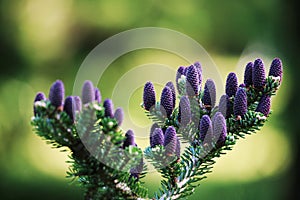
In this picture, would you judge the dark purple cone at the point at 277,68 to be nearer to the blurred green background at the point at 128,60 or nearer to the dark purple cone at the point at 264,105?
the dark purple cone at the point at 264,105

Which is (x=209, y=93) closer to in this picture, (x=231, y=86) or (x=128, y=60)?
(x=231, y=86)

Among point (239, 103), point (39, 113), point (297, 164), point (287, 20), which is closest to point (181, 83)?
point (239, 103)

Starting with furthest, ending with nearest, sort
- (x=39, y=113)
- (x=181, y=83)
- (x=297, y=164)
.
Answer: (x=297, y=164) → (x=181, y=83) → (x=39, y=113)

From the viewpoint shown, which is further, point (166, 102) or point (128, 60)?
point (128, 60)

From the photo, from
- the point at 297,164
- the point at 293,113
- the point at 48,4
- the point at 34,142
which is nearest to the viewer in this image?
the point at 297,164

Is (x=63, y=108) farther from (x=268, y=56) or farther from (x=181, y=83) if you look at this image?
(x=268, y=56)

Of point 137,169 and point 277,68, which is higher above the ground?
point 277,68

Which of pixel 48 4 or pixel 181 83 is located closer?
pixel 181 83

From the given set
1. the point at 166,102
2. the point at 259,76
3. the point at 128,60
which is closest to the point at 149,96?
the point at 166,102
